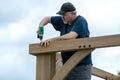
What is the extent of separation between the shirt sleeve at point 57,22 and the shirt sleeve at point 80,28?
0.48 meters

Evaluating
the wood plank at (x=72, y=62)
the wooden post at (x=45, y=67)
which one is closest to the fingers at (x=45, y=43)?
the wooden post at (x=45, y=67)

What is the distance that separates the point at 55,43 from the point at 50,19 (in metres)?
0.73

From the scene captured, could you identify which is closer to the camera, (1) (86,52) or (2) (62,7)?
(1) (86,52)

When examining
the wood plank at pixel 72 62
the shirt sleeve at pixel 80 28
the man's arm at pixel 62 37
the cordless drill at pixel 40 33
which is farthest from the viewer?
the cordless drill at pixel 40 33

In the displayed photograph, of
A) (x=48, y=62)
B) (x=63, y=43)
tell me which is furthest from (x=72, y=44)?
(x=48, y=62)

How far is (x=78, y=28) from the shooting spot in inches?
149

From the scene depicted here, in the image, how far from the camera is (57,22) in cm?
432

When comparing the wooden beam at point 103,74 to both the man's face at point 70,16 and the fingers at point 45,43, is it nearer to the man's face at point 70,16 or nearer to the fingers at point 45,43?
the man's face at point 70,16

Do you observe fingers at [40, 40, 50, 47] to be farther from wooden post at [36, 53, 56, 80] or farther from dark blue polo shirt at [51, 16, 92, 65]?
dark blue polo shirt at [51, 16, 92, 65]

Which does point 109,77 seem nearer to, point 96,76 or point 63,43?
point 96,76

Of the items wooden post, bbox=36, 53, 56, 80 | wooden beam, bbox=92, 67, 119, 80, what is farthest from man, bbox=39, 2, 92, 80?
wooden beam, bbox=92, 67, 119, 80

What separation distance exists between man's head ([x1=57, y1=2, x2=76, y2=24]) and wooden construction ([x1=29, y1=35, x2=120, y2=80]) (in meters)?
0.39

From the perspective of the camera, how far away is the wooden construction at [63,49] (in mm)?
3416

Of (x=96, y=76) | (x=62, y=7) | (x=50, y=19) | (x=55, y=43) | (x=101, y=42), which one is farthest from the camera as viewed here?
(x=96, y=76)
